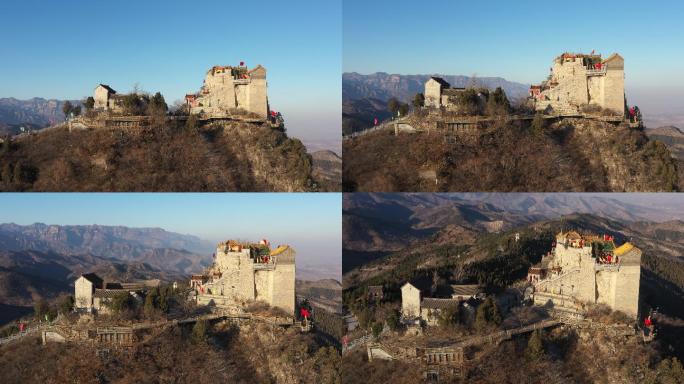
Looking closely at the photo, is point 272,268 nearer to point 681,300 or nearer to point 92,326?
point 92,326

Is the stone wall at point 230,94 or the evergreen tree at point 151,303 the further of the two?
the stone wall at point 230,94

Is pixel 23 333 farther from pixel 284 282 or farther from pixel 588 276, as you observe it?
pixel 588 276

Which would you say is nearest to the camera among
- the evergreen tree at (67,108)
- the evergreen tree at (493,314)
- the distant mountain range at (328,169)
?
the evergreen tree at (493,314)

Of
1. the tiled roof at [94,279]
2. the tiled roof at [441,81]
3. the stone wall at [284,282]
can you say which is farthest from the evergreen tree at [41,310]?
the tiled roof at [441,81]

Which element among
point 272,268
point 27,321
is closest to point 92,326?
point 27,321

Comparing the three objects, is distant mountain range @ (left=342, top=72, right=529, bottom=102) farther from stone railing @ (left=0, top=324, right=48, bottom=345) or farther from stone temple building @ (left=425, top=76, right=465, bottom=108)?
stone railing @ (left=0, top=324, right=48, bottom=345)

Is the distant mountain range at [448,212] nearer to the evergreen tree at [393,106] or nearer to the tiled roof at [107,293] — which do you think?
the evergreen tree at [393,106]
